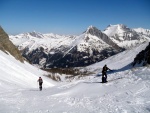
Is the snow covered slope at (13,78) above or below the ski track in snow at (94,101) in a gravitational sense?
above

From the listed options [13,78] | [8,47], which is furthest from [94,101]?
[8,47]

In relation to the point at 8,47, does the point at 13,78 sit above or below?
below

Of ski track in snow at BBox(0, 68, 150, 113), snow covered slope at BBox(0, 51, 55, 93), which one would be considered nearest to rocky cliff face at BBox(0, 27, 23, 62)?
snow covered slope at BBox(0, 51, 55, 93)

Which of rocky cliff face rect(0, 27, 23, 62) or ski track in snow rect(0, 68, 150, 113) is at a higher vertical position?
rocky cliff face rect(0, 27, 23, 62)

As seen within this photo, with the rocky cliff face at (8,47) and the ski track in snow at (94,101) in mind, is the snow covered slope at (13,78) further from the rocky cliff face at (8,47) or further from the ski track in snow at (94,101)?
the rocky cliff face at (8,47)

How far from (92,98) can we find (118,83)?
22.8ft

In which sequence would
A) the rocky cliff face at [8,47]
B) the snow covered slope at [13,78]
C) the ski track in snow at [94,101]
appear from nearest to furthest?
1. the ski track in snow at [94,101]
2. the snow covered slope at [13,78]
3. the rocky cliff face at [8,47]

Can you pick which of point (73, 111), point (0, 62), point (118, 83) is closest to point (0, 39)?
point (0, 62)

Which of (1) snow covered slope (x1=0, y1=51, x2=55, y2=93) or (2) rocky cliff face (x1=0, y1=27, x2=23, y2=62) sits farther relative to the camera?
(2) rocky cliff face (x1=0, y1=27, x2=23, y2=62)

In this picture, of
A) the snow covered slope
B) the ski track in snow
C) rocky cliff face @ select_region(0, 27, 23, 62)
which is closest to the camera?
the ski track in snow

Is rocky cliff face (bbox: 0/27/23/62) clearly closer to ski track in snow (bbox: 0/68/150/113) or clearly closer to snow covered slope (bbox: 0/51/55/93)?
snow covered slope (bbox: 0/51/55/93)

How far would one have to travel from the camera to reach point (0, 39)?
116 metres

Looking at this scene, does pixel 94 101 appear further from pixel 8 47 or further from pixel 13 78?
pixel 8 47

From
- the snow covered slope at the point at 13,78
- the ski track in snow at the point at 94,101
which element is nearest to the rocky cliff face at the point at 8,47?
the snow covered slope at the point at 13,78
